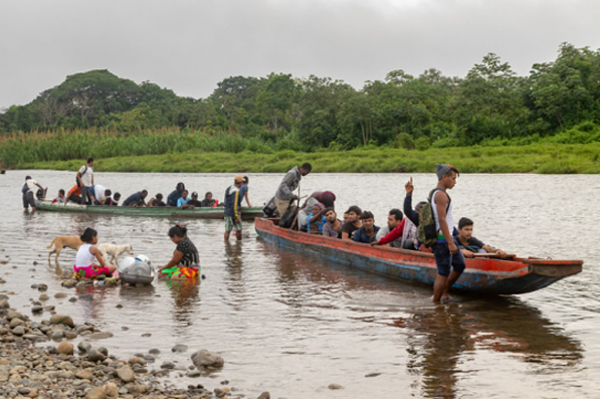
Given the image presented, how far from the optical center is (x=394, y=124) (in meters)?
48.4

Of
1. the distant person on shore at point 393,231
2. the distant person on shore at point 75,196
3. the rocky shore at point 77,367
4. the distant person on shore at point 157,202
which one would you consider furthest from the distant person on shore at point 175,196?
the rocky shore at point 77,367

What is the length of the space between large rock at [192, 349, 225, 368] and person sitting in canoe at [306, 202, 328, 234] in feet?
23.0

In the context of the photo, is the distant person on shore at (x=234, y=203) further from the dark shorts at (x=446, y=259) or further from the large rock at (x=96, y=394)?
the large rock at (x=96, y=394)

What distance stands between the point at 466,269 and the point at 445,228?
1.41 m

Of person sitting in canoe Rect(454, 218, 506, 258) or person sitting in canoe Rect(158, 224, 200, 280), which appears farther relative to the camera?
person sitting in canoe Rect(158, 224, 200, 280)

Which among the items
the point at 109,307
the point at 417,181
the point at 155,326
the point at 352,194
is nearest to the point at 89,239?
the point at 109,307

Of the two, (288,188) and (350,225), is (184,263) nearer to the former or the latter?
(350,225)

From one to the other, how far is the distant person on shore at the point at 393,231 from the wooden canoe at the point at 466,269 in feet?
0.56

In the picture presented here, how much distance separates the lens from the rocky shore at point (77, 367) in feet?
17.7

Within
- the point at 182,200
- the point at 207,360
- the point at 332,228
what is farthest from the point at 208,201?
the point at 207,360

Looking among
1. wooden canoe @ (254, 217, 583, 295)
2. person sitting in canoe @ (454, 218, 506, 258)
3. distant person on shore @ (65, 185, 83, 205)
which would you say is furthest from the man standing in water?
distant person on shore @ (65, 185, 83, 205)

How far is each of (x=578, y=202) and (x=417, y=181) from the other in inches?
518

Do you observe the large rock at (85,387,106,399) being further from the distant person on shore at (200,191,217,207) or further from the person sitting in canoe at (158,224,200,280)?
the distant person on shore at (200,191,217,207)

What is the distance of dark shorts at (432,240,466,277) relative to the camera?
26.3 ft
